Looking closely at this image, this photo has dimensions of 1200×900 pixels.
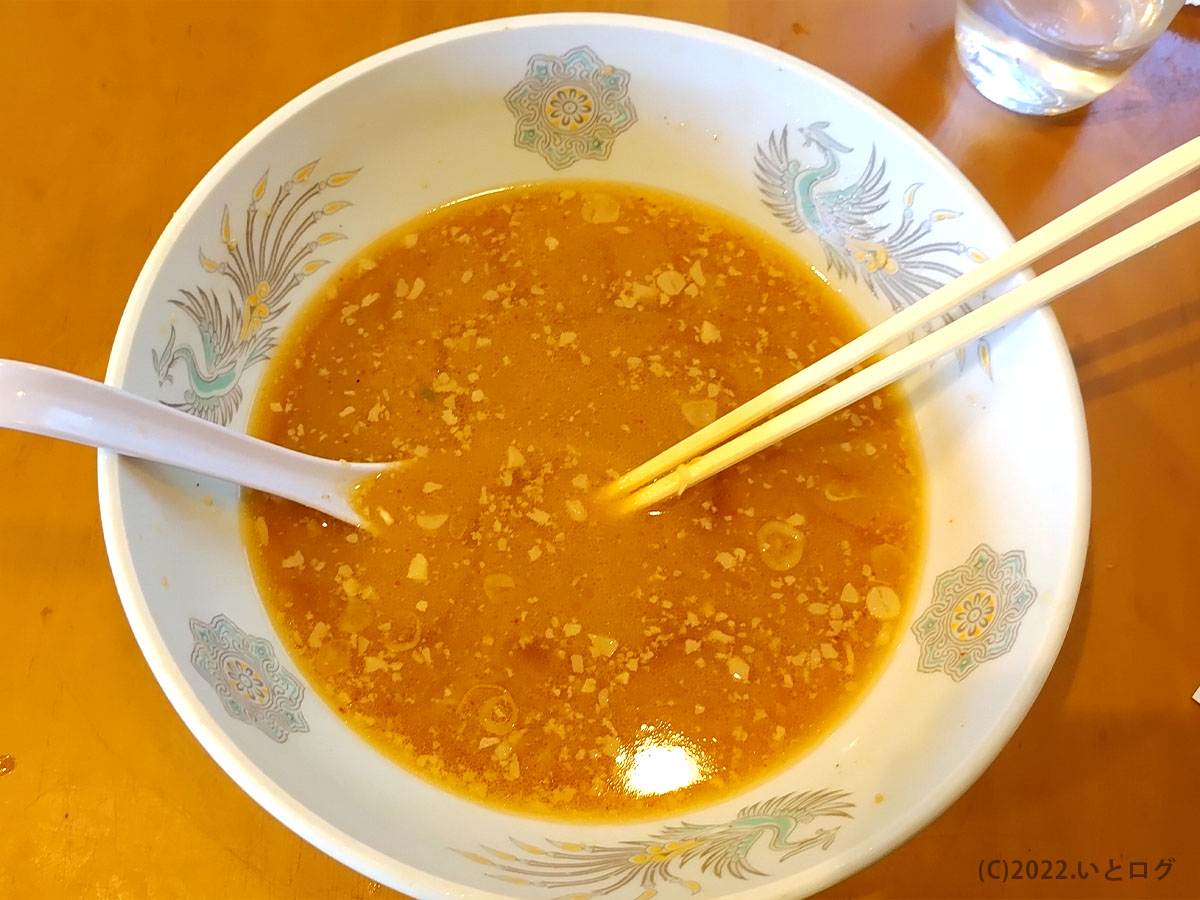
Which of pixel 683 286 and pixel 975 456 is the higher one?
pixel 683 286

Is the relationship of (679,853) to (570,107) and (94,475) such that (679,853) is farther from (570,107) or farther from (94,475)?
(570,107)

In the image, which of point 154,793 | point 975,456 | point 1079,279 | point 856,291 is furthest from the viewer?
point 856,291

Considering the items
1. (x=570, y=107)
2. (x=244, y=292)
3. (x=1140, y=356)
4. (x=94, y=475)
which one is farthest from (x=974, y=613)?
(x=94, y=475)

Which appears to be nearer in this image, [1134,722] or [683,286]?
[1134,722]

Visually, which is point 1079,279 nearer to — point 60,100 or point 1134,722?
point 1134,722

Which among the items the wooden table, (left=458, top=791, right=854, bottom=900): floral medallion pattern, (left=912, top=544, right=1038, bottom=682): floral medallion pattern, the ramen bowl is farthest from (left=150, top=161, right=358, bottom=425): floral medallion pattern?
(left=912, top=544, right=1038, bottom=682): floral medallion pattern

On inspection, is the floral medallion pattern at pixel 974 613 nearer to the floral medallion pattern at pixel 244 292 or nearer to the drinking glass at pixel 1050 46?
the drinking glass at pixel 1050 46

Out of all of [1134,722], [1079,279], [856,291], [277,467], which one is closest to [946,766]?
[1134,722]
